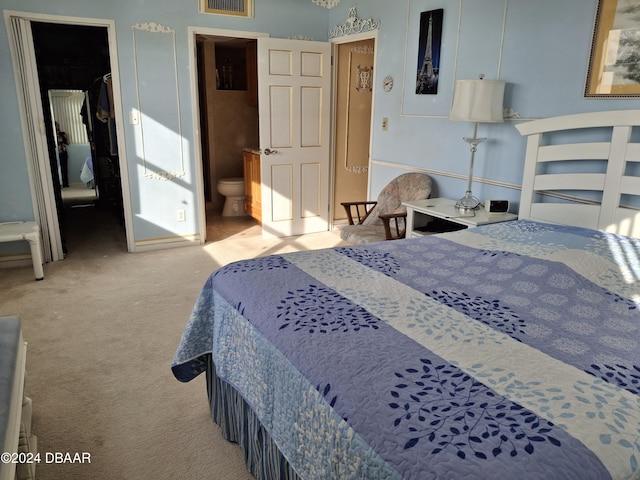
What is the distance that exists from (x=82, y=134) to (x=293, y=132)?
4.57 m

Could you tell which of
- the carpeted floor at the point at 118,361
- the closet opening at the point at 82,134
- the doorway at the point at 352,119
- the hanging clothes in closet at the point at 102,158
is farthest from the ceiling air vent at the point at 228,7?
the carpeted floor at the point at 118,361

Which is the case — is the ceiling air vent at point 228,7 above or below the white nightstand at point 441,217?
above

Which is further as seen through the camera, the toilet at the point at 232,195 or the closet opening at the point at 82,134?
the toilet at the point at 232,195

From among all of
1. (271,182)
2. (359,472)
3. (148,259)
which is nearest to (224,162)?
(271,182)

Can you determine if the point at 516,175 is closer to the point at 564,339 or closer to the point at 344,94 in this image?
the point at 564,339

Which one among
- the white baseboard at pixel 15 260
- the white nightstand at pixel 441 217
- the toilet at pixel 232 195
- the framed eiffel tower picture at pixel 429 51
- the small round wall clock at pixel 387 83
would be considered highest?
the framed eiffel tower picture at pixel 429 51

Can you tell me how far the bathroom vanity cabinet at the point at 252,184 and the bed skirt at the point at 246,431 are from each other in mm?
3754

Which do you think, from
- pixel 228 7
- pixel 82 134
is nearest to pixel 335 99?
pixel 228 7

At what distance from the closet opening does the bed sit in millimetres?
3474

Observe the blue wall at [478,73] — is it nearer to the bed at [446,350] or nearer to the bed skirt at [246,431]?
the bed at [446,350]

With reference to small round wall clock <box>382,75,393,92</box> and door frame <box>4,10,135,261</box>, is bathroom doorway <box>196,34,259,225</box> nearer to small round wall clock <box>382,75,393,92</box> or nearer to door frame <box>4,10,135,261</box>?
door frame <box>4,10,135,261</box>

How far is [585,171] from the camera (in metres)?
2.90

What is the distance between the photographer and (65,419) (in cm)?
228

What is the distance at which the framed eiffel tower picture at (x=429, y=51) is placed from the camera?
389cm
